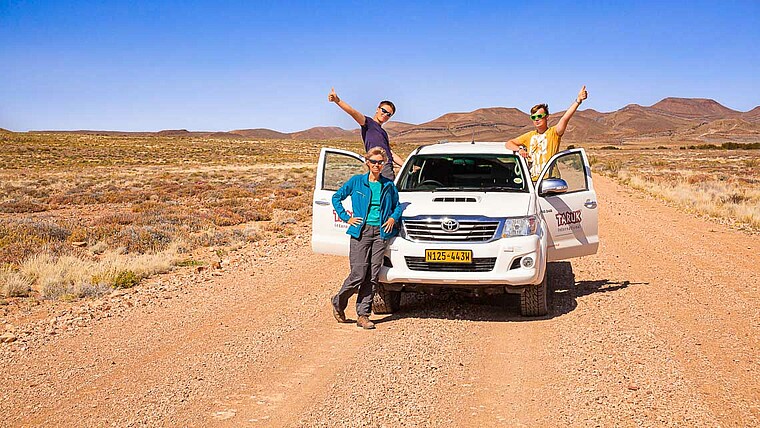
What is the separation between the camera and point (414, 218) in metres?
7.27

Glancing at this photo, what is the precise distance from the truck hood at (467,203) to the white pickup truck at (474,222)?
0.04 feet

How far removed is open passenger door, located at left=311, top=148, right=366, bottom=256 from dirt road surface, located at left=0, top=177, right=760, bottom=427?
772 millimetres

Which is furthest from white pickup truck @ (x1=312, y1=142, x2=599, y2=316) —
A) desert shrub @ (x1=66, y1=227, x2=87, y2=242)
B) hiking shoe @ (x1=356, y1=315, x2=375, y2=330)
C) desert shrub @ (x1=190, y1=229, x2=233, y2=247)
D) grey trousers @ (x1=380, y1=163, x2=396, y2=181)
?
desert shrub @ (x1=66, y1=227, x2=87, y2=242)

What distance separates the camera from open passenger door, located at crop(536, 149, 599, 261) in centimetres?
810

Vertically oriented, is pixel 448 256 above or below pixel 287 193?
above

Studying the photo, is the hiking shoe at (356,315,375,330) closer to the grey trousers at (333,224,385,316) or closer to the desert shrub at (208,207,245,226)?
the grey trousers at (333,224,385,316)

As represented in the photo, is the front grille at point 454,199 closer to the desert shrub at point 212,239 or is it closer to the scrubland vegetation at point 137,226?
the scrubland vegetation at point 137,226

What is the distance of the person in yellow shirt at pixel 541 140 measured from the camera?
8477 millimetres

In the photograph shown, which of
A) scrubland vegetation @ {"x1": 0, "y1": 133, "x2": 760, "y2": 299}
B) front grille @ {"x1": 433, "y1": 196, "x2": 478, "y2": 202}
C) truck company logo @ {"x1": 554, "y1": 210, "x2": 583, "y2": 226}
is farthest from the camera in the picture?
scrubland vegetation @ {"x1": 0, "y1": 133, "x2": 760, "y2": 299}

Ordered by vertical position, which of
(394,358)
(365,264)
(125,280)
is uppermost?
(365,264)

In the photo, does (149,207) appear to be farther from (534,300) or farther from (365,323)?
(534,300)

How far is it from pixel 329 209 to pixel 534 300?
252 centimetres

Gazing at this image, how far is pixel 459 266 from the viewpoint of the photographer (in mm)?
7043

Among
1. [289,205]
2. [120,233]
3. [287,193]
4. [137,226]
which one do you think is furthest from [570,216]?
[287,193]
